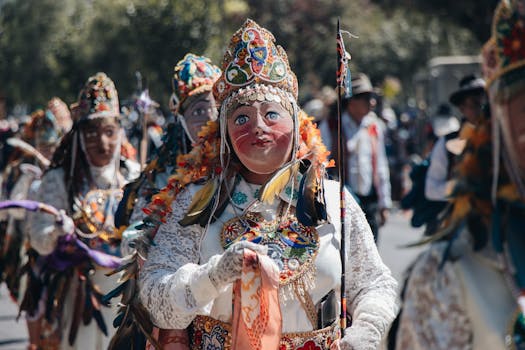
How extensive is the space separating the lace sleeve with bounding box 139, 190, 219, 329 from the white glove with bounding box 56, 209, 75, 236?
243 cm

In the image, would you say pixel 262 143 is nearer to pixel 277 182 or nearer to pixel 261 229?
Answer: pixel 277 182

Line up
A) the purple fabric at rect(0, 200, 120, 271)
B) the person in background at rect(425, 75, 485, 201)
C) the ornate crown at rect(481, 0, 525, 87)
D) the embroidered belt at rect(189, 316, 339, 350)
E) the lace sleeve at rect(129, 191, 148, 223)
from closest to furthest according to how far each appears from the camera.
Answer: the ornate crown at rect(481, 0, 525, 87)
the embroidered belt at rect(189, 316, 339, 350)
the lace sleeve at rect(129, 191, 148, 223)
the purple fabric at rect(0, 200, 120, 271)
the person in background at rect(425, 75, 485, 201)

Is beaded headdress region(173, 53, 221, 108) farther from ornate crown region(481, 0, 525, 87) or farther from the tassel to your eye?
ornate crown region(481, 0, 525, 87)

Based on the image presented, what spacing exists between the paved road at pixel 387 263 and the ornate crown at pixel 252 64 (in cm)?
106

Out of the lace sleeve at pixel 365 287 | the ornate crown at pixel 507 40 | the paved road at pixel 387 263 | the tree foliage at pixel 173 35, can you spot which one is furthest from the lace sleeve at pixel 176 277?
the tree foliage at pixel 173 35

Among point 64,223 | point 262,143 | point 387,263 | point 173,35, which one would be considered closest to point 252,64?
point 262,143

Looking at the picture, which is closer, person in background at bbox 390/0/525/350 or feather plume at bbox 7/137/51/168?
person in background at bbox 390/0/525/350

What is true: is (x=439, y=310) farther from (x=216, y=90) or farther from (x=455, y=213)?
(x=216, y=90)

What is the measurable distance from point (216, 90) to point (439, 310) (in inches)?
67.5

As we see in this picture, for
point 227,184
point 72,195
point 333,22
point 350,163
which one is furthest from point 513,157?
point 333,22

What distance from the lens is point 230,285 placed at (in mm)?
3840

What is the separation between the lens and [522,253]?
8.98 feet

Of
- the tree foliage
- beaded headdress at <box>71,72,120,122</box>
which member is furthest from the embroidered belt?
the tree foliage

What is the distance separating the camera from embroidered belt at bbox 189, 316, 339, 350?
3.87m
